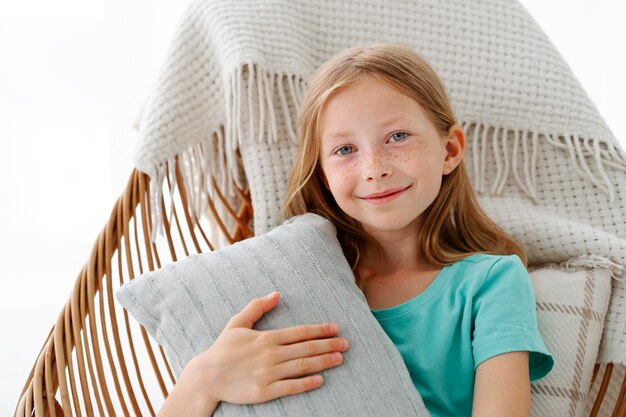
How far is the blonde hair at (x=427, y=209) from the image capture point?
3.43ft

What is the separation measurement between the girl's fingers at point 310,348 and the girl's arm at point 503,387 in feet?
0.59

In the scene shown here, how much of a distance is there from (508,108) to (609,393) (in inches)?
20.2

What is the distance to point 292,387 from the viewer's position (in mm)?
902

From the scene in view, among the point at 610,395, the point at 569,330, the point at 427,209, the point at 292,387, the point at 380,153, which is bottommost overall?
the point at 610,395

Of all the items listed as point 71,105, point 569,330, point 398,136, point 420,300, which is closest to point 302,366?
point 420,300

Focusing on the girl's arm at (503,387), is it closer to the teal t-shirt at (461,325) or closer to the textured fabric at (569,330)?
the teal t-shirt at (461,325)

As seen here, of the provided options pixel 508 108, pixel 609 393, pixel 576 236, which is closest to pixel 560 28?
pixel 508 108

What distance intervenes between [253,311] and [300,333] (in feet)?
0.21

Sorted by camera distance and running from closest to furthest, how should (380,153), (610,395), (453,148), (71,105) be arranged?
(380,153), (453,148), (610,395), (71,105)

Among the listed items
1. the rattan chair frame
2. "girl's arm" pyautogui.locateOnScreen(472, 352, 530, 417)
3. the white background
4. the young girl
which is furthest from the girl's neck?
the white background

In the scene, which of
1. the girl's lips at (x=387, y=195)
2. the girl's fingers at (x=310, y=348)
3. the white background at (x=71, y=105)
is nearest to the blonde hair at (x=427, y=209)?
the girl's lips at (x=387, y=195)

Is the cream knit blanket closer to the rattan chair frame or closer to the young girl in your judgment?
the rattan chair frame

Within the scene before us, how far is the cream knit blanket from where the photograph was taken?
1277mm

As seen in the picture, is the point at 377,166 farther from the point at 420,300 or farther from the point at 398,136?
the point at 420,300
